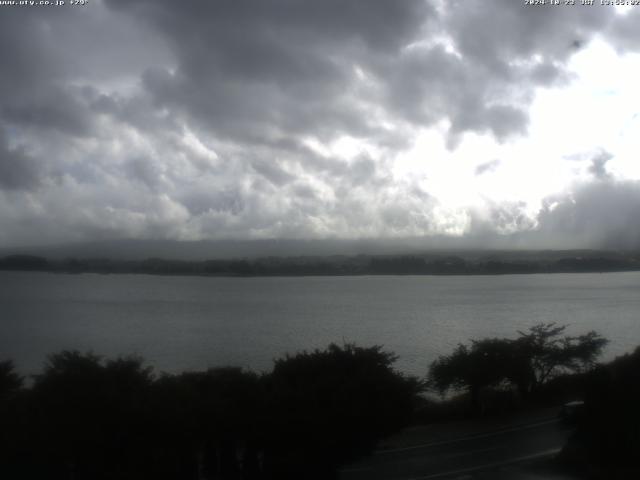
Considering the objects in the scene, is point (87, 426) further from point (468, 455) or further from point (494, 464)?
point (468, 455)

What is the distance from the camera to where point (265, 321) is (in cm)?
4131

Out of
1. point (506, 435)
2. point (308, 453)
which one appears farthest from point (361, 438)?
point (506, 435)

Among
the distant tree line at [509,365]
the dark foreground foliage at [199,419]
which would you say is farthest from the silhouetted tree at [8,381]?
the distant tree line at [509,365]

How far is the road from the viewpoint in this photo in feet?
36.9

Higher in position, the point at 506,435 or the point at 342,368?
the point at 342,368

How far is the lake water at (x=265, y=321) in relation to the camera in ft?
93.6

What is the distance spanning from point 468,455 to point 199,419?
18.0 feet

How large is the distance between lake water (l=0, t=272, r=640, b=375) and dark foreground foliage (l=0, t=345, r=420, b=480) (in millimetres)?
10591

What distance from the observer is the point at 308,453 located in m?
10.4

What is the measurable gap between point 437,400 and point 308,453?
11.1m

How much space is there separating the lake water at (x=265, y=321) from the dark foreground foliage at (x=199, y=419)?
1059 centimetres

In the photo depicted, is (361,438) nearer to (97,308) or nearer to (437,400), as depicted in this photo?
(437,400)

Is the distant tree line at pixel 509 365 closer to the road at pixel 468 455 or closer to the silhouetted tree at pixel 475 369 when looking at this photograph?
the silhouetted tree at pixel 475 369

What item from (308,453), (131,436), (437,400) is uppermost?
(131,436)
